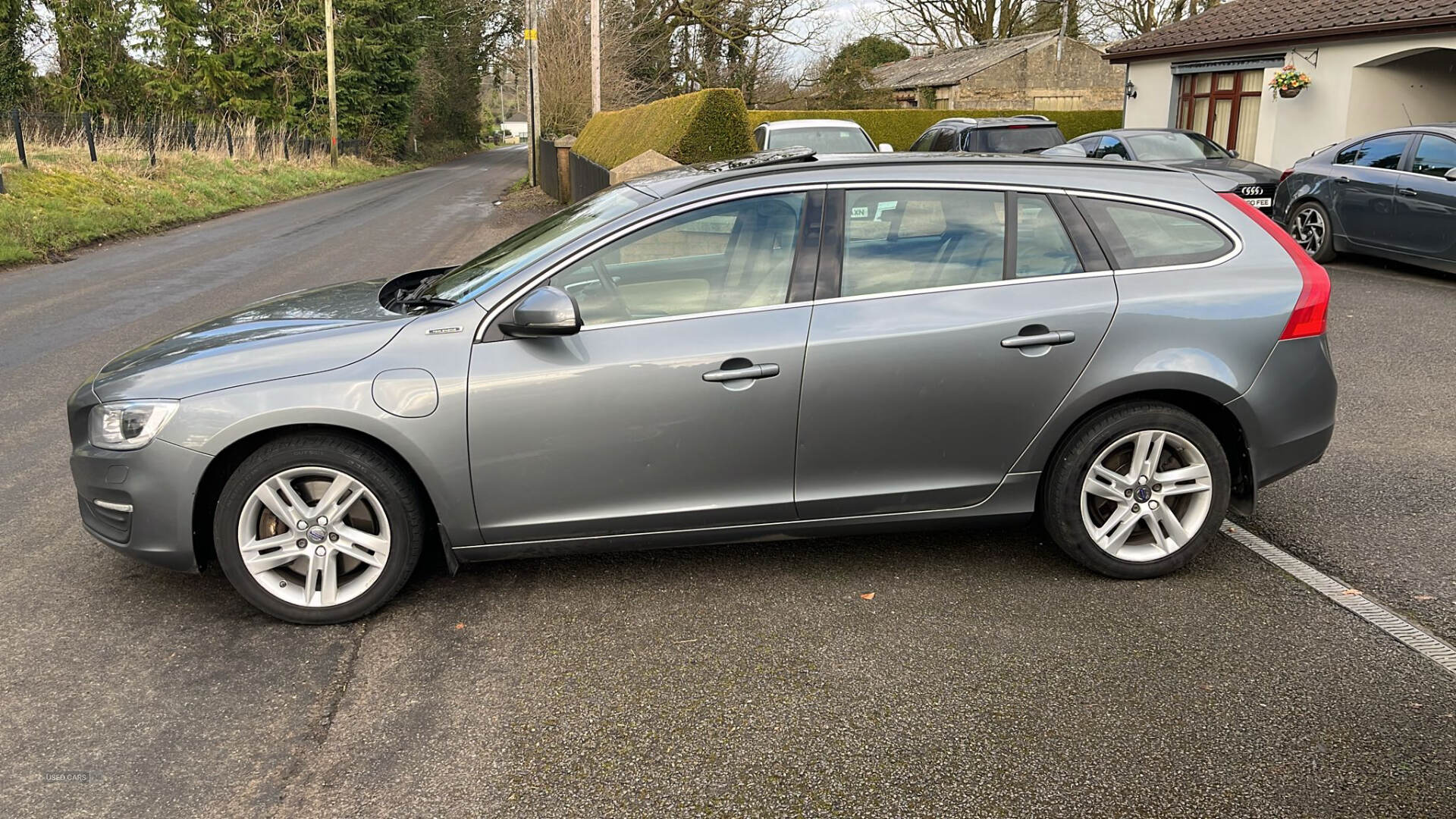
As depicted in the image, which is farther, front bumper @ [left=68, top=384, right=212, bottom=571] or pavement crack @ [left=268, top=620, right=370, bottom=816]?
front bumper @ [left=68, top=384, right=212, bottom=571]

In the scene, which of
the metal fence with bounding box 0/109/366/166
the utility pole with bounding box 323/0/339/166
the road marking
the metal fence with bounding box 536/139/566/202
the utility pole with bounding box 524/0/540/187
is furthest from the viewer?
the utility pole with bounding box 323/0/339/166

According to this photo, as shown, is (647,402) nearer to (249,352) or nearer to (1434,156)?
(249,352)

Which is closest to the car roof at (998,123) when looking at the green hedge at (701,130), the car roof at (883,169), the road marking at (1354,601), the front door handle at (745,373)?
the green hedge at (701,130)

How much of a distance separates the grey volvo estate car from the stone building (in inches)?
1455

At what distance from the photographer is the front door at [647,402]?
12.9ft

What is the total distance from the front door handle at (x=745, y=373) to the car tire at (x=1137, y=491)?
1.21 meters

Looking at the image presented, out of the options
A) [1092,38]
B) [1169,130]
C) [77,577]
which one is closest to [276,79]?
[1092,38]

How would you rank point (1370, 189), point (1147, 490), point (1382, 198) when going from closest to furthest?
1. point (1147, 490)
2. point (1382, 198)
3. point (1370, 189)

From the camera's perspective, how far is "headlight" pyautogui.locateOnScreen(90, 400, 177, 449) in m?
3.84

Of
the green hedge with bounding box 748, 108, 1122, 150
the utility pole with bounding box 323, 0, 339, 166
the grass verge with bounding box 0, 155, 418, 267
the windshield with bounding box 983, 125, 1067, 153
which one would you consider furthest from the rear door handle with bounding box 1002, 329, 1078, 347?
the utility pole with bounding box 323, 0, 339, 166

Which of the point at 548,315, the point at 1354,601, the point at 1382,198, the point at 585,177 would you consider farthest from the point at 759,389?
the point at 585,177

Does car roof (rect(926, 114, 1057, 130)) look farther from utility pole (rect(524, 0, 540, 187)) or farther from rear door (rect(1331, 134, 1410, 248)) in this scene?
utility pole (rect(524, 0, 540, 187))

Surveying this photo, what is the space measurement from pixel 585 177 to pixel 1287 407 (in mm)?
16586

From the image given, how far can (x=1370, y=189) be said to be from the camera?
39.0 ft
